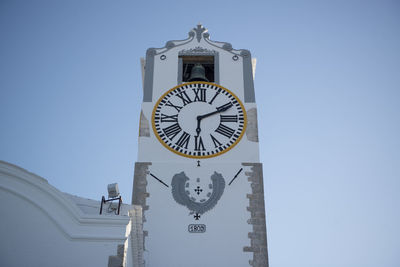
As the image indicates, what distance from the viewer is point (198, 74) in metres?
17.0

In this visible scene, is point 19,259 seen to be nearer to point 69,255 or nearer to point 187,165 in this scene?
point 69,255

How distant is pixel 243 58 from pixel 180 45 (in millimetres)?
2316

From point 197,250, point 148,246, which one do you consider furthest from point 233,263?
point 148,246

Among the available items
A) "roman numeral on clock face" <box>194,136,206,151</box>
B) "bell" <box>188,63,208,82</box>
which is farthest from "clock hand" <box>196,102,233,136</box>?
"bell" <box>188,63,208,82</box>

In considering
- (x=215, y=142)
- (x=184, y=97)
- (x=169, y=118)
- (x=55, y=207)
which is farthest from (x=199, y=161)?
(x=55, y=207)

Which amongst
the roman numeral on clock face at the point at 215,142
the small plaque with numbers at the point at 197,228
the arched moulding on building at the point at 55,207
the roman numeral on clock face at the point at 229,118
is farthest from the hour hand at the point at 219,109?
the arched moulding on building at the point at 55,207

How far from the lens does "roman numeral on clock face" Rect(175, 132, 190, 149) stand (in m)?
15.2

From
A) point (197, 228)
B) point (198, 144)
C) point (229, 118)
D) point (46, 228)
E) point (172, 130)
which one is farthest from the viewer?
point (229, 118)

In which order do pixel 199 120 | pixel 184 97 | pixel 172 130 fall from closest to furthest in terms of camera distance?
pixel 172 130
pixel 199 120
pixel 184 97

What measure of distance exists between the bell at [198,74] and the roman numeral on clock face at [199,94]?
2.16 feet

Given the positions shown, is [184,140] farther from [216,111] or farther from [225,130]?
[216,111]

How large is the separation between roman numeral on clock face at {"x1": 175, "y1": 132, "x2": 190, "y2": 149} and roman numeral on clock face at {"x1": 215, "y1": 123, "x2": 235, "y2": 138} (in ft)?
3.12

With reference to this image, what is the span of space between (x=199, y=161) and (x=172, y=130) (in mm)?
1401

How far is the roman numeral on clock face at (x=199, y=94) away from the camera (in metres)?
16.3
